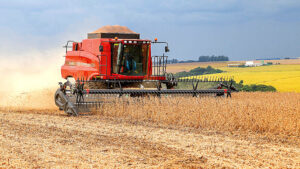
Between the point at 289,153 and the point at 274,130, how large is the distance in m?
2.18

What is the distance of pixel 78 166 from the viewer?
19.7 feet

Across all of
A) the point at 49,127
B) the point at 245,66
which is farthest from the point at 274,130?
the point at 245,66

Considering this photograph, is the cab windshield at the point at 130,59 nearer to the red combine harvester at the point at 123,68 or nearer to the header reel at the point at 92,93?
the red combine harvester at the point at 123,68

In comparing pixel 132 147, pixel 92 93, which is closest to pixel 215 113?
pixel 132 147

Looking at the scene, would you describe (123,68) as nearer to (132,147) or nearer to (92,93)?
(92,93)

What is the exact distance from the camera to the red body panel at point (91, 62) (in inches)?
542

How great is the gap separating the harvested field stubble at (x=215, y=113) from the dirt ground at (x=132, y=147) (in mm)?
564

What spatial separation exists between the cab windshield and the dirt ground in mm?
3935

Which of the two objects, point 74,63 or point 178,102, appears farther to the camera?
point 74,63

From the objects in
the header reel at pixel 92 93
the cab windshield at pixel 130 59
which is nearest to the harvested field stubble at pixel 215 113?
the header reel at pixel 92 93

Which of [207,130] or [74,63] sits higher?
[74,63]

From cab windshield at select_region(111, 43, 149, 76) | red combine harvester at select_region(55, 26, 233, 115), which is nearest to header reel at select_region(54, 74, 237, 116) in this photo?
red combine harvester at select_region(55, 26, 233, 115)

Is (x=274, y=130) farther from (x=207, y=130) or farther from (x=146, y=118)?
(x=146, y=118)

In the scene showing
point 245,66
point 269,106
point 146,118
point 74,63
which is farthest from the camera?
point 245,66
